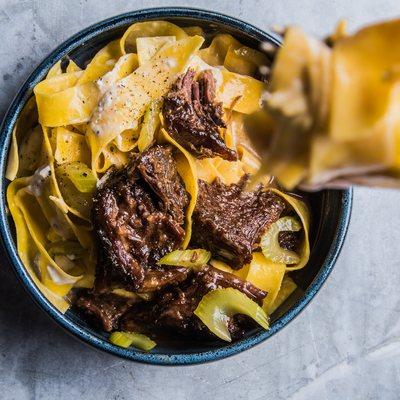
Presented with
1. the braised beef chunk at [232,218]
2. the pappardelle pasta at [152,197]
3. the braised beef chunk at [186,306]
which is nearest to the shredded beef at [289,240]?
the pappardelle pasta at [152,197]

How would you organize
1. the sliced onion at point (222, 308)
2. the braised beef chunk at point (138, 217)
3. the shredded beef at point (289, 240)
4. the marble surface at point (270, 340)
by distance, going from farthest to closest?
1. the marble surface at point (270, 340)
2. the shredded beef at point (289, 240)
3. the sliced onion at point (222, 308)
4. the braised beef chunk at point (138, 217)

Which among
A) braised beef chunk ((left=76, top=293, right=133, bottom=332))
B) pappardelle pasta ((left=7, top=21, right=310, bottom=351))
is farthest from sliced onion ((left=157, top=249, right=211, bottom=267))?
braised beef chunk ((left=76, top=293, right=133, bottom=332))

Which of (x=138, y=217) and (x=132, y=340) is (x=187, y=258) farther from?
(x=132, y=340)

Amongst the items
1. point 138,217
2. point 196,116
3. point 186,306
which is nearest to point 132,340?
point 186,306

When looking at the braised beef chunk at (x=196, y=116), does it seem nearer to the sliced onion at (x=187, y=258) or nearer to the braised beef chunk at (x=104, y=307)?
the sliced onion at (x=187, y=258)

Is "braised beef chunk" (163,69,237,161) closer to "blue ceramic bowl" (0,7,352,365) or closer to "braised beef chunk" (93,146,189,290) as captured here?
"braised beef chunk" (93,146,189,290)

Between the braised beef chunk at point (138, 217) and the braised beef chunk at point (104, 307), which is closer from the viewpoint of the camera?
the braised beef chunk at point (138, 217)

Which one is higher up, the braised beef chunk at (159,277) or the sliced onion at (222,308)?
the braised beef chunk at (159,277)

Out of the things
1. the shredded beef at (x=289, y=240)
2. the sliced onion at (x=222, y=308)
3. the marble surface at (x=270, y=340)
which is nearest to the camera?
the sliced onion at (x=222, y=308)
